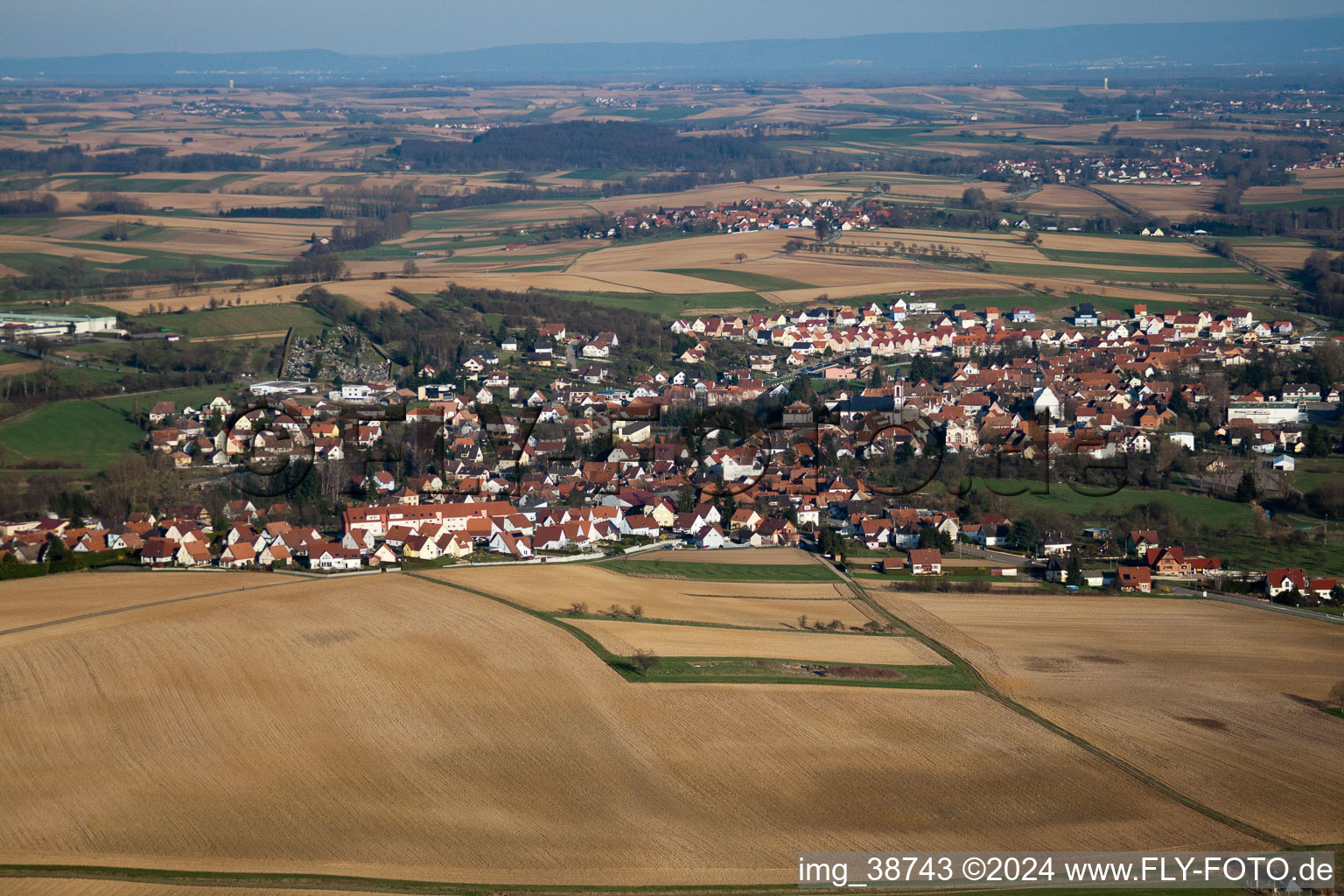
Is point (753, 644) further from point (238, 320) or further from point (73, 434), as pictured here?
point (238, 320)

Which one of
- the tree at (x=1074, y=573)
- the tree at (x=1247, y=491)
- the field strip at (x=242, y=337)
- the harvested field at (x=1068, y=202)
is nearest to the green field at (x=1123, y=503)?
the tree at (x=1247, y=491)

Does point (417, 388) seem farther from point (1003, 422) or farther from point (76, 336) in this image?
point (1003, 422)

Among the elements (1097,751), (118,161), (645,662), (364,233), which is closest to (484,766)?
(645,662)

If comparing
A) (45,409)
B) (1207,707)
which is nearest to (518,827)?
(1207,707)

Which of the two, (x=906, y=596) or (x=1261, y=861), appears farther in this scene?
(x=906, y=596)

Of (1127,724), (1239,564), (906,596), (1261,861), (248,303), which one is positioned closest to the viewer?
(1261,861)

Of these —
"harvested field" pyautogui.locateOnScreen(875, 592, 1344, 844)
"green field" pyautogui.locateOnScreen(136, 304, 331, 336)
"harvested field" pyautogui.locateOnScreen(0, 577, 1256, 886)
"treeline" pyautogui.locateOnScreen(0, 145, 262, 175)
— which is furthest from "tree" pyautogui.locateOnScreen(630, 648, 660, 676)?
"treeline" pyautogui.locateOnScreen(0, 145, 262, 175)

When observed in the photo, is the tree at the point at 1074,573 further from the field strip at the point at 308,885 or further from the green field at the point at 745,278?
the green field at the point at 745,278
